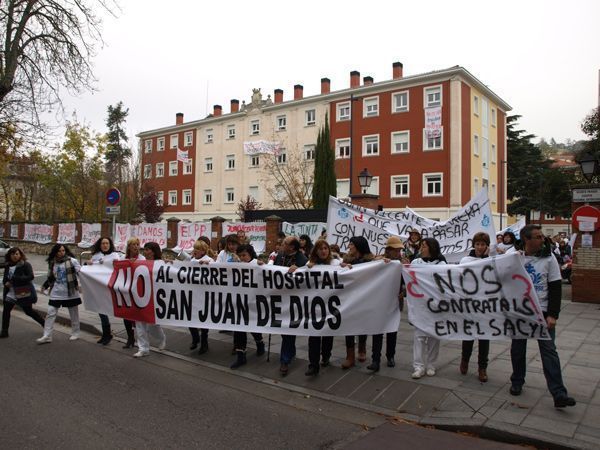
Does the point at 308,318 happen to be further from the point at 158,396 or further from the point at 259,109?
the point at 259,109

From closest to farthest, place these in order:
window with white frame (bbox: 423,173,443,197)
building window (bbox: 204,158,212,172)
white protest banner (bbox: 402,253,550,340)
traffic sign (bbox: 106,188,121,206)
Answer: white protest banner (bbox: 402,253,550,340) → traffic sign (bbox: 106,188,121,206) → window with white frame (bbox: 423,173,443,197) → building window (bbox: 204,158,212,172)

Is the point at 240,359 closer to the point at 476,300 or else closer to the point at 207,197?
the point at 476,300

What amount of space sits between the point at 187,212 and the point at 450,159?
103 ft

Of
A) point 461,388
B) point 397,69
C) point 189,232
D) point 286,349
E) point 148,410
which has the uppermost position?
→ point 397,69

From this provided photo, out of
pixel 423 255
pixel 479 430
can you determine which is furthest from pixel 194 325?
pixel 479 430

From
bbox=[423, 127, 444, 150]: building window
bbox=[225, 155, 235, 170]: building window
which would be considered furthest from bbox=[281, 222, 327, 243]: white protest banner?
bbox=[225, 155, 235, 170]: building window

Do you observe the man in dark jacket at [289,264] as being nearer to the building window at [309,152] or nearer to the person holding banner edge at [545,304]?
the person holding banner edge at [545,304]

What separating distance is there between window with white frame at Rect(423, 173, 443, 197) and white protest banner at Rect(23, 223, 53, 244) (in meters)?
27.8

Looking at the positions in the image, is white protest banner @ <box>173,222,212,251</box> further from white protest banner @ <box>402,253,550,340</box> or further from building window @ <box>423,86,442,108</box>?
building window @ <box>423,86,442,108</box>

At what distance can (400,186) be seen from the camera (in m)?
39.9

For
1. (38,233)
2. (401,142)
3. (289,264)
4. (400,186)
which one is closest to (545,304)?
(289,264)

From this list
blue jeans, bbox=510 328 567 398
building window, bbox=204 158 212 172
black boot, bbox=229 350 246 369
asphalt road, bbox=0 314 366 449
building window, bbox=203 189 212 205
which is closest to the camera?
asphalt road, bbox=0 314 366 449

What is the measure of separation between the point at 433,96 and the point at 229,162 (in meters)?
23.3

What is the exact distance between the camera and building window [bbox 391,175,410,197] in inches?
1551
